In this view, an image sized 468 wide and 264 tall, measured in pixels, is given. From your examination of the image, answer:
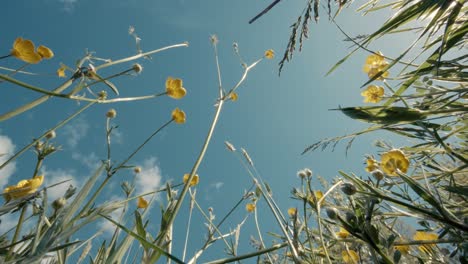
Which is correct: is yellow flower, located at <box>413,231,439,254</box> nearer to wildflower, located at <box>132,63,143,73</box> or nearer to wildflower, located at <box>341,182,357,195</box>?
wildflower, located at <box>341,182,357,195</box>

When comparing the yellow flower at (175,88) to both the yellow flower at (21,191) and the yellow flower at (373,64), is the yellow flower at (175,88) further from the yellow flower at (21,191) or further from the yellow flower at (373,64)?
the yellow flower at (373,64)

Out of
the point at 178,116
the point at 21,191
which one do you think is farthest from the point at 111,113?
the point at 21,191

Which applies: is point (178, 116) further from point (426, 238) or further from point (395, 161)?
point (426, 238)

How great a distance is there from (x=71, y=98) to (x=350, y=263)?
869 mm

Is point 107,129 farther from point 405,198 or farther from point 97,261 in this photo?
point 405,198

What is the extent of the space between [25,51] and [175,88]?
1.89 ft

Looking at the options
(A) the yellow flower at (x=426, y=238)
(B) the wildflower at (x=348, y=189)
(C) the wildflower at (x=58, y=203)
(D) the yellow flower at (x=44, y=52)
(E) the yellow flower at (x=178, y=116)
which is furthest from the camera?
(E) the yellow flower at (x=178, y=116)

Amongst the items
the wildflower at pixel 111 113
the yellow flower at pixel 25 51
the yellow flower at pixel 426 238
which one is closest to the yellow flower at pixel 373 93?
the yellow flower at pixel 426 238

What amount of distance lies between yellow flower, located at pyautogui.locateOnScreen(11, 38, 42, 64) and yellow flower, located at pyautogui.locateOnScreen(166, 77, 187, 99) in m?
0.51

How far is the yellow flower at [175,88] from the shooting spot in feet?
4.52

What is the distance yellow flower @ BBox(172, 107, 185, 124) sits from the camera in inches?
54.1

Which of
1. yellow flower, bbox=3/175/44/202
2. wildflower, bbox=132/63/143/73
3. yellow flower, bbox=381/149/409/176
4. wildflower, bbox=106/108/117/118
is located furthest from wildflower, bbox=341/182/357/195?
wildflower, bbox=106/108/117/118

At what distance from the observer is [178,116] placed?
1381mm

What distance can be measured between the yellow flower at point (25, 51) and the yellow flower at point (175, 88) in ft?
1.69
